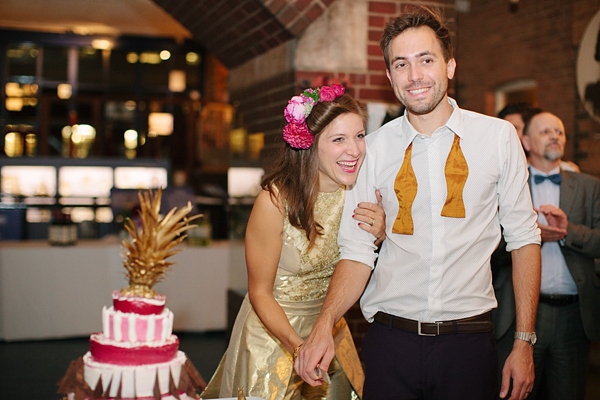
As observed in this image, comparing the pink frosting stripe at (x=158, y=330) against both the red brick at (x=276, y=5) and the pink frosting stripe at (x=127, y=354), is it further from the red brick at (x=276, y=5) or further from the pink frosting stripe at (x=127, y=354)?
the red brick at (x=276, y=5)

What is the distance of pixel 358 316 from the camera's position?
406 centimetres

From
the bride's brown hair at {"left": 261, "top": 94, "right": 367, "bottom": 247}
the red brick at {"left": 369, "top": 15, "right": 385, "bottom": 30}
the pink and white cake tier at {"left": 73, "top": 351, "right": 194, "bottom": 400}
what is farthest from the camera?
the red brick at {"left": 369, "top": 15, "right": 385, "bottom": 30}

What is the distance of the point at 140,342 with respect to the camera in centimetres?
211

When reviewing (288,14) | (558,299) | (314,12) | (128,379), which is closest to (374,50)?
(314,12)

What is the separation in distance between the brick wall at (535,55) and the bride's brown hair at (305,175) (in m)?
5.57

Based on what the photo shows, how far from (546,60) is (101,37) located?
10033mm

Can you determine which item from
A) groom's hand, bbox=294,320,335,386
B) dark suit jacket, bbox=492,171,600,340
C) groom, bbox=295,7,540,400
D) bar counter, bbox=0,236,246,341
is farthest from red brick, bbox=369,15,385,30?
bar counter, bbox=0,236,246,341

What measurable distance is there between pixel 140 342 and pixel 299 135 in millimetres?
901

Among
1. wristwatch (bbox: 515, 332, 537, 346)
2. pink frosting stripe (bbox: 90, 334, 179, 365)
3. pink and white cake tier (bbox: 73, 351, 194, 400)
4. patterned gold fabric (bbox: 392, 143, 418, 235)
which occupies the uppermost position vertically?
patterned gold fabric (bbox: 392, 143, 418, 235)

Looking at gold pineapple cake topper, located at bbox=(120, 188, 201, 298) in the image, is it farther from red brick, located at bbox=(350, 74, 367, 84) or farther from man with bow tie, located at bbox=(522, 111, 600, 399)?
red brick, located at bbox=(350, 74, 367, 84)

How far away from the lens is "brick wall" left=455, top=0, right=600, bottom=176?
7336mm

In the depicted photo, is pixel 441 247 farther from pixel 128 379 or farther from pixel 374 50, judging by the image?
pixel 374 50

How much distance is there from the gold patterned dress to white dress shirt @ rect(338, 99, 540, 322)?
0.32 metres

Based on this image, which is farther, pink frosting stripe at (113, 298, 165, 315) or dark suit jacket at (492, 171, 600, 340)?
dark suit jacket at (492, 171, 600, 340)
